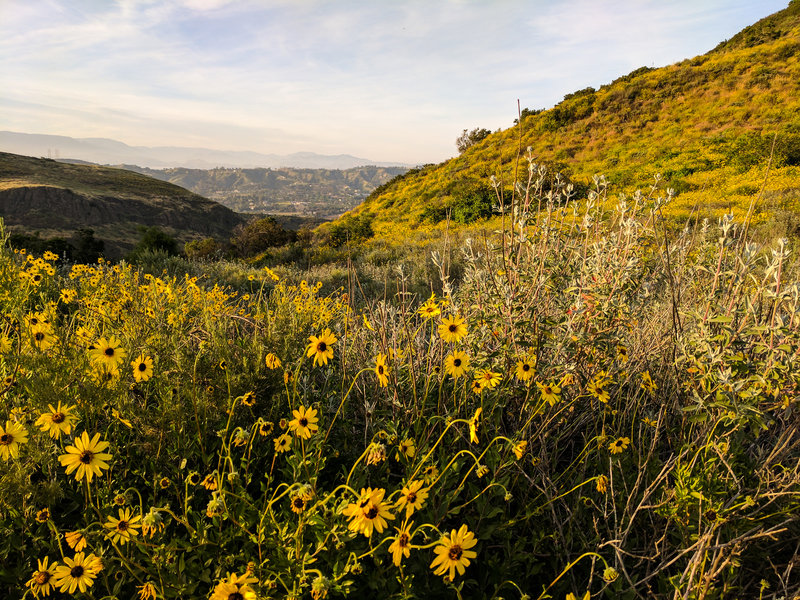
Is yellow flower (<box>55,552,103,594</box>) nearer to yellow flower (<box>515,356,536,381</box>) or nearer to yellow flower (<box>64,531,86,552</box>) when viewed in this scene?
yellow flower (<box>64,531,86,552</box>)

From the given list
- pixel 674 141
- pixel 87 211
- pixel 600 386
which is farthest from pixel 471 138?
pixel 87 211

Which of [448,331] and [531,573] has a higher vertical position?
[448,331]

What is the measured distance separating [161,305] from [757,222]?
12209 millimetres

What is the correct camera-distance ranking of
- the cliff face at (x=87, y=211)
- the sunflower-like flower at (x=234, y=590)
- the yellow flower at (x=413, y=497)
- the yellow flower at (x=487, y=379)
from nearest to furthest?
the sunflower-like flower at (x=234, y=590), the yellow flower at (x=413, y=497), the yellow flower at (x=487, y=379), the cliff face at (x=87, y=211)

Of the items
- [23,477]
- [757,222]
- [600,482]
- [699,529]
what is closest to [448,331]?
[600,482]

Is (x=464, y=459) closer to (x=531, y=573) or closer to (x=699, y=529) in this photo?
(x=531, y=573)

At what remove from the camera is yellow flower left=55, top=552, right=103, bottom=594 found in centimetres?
122

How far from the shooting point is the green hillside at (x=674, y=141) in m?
13.8

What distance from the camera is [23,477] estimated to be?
158 cm

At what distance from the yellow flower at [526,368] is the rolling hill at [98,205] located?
180 feet

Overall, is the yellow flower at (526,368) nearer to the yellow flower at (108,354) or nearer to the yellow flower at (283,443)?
the yellow flower at (283,443)

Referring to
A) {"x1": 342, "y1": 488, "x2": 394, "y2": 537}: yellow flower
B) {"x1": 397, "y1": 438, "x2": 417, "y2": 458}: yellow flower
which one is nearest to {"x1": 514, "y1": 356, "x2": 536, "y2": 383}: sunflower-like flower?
{"x1": 397, "y1": 438, "x2": 417, "y2": 458}: yellow flower

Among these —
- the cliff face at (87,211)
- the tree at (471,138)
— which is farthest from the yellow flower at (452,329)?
the cliff face at (87,211)

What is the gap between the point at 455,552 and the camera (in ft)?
3.79
